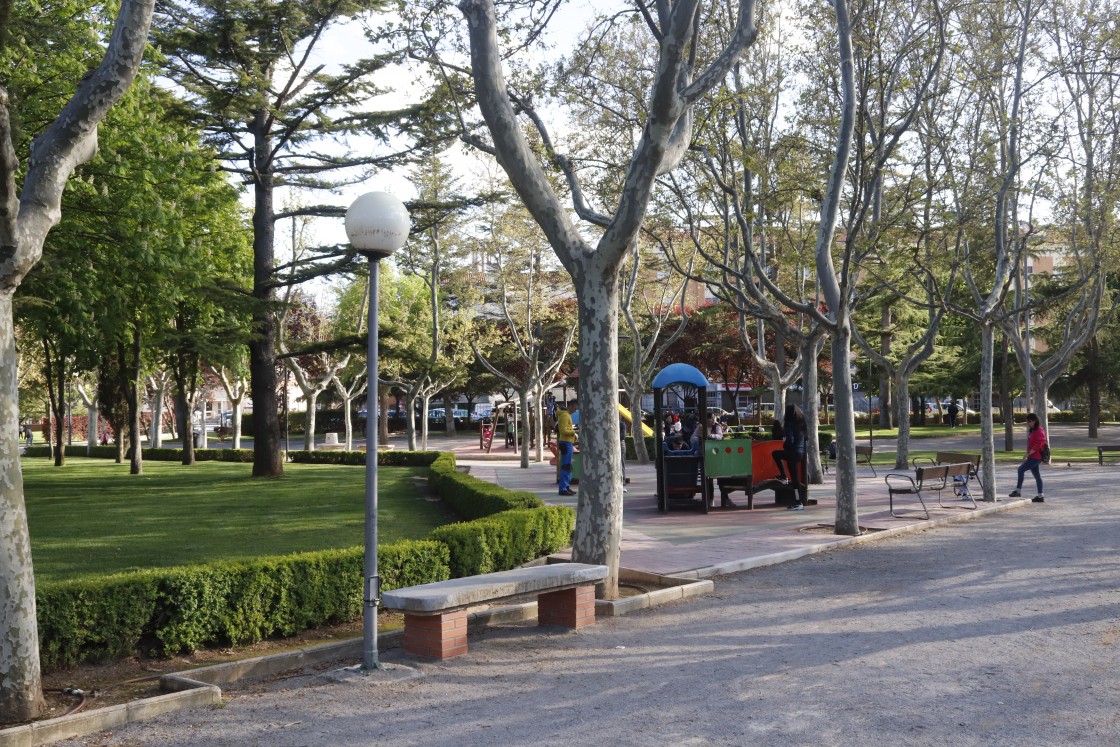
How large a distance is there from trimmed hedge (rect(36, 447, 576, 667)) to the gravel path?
102 centimetres

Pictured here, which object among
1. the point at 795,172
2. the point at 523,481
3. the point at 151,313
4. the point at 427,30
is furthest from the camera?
the point at 151,313

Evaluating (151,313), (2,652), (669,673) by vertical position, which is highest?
(151,313)

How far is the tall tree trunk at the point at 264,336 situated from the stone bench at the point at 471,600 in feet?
50.5

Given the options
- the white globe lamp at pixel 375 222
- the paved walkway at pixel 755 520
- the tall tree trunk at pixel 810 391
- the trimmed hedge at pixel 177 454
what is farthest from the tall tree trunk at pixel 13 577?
the trimmed hedge at pixel 177 454

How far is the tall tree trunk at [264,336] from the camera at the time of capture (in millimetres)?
21891

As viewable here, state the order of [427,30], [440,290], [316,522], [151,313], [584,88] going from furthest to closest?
[440,290] < [151,313] < [316,522] < [584,88] < [427,30]

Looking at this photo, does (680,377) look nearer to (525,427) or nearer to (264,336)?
(264,336)

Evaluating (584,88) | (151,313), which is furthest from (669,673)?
(151,313)

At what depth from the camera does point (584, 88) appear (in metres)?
12.6

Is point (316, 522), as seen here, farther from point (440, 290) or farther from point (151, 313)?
point (440, 290)

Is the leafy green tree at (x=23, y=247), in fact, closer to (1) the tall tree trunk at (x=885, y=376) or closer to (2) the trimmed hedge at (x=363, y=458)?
(2) the trimmed hedge at (x=363, y=458)

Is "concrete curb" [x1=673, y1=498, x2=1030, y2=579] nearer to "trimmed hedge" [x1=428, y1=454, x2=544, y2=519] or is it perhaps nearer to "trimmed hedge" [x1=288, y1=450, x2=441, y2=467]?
"trimmed hedge" [x1=428, y1=454, x2=544, y2=519]

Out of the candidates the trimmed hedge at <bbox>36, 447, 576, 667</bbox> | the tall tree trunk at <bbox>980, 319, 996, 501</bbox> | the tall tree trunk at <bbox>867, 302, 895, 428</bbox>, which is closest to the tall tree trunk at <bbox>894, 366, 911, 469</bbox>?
the tall tree trunk at <bbox>980, 319, 996, 501</bbox>

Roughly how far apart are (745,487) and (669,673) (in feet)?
34.4
